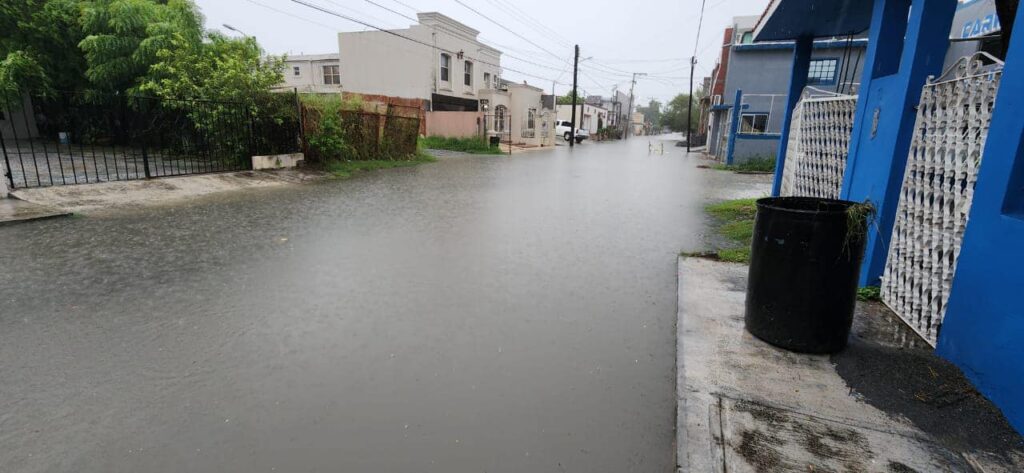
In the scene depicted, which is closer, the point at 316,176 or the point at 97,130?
the point at 316,176

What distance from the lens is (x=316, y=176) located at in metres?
12.5

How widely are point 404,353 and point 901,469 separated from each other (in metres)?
2.70

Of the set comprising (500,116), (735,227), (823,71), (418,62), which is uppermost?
(418,62)

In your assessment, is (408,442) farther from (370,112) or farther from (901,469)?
(370,112)

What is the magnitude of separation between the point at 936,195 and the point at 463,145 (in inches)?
951

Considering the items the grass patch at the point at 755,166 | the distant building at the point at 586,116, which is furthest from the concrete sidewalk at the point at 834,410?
the distant building at the point at 586,116

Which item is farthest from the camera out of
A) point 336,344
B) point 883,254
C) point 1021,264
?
point 883,254

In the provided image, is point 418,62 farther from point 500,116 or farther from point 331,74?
point 331,74

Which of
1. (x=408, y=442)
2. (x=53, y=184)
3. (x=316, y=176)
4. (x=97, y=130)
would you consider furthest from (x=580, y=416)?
(x=97, y=130)

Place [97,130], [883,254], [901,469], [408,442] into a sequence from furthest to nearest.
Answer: [97,130] → [883,254] → [408,442] → [901,469]

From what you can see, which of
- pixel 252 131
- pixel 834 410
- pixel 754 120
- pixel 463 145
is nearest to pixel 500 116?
pixel 463 145

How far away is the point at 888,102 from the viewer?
4129 millimetres

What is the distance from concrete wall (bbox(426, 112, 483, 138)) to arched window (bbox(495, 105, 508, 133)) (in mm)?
3965

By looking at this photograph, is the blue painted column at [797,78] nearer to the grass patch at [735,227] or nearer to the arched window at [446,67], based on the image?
the grass patch at [735,227]
